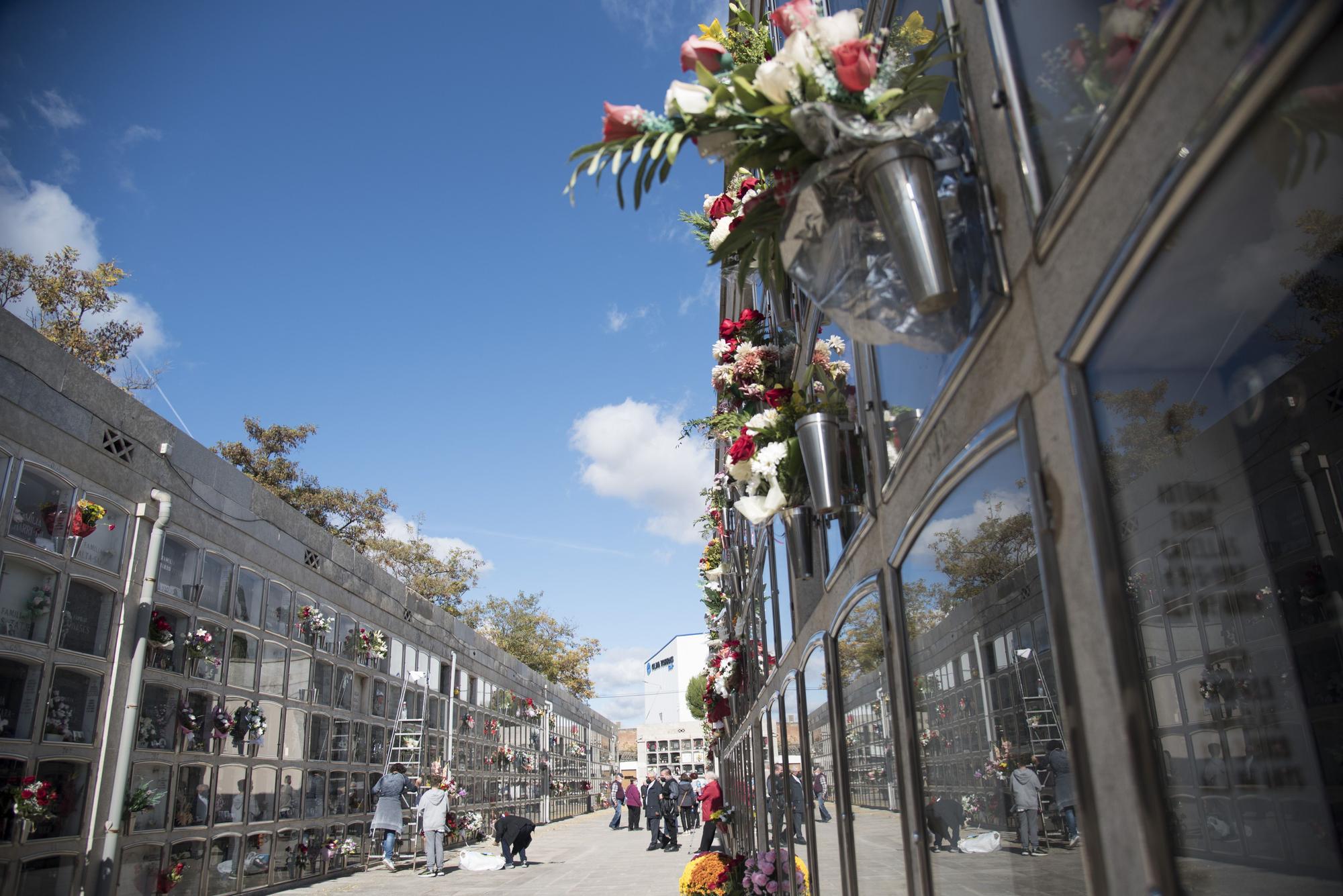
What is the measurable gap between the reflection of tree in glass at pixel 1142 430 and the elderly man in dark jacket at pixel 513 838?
14.5 metres

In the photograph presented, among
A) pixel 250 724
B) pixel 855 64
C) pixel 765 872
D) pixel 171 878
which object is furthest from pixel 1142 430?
pixel 250 724

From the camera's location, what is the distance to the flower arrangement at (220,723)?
27.7ft

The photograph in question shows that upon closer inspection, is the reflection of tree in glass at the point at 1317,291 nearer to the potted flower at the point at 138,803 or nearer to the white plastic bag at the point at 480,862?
the potted flower at the point at 138,803

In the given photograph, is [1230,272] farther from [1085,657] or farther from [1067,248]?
[1085,657]

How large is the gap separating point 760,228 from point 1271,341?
145cm

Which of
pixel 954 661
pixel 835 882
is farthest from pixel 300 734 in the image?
pixel 954 661

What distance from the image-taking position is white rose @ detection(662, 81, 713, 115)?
6.12 feet

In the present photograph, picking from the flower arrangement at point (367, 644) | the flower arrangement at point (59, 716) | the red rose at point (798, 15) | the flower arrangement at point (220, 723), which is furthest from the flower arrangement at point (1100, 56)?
the flower arrangement at point (367, 644)

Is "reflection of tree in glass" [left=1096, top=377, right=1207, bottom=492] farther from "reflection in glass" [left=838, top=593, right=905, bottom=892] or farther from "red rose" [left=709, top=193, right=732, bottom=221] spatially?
"red rose" [left=709, top=193, right=732, bottom=221]

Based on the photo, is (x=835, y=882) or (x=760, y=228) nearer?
(x=760, y=228)

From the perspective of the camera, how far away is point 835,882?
151 inches

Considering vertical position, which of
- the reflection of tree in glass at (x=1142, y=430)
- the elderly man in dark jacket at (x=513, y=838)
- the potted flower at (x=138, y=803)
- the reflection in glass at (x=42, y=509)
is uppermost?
the reflection in glass at (x=42, y=509)

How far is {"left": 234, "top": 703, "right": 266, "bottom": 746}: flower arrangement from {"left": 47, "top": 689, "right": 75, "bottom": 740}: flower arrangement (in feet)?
8.01

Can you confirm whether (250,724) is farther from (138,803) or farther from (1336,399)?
(1336,399)
